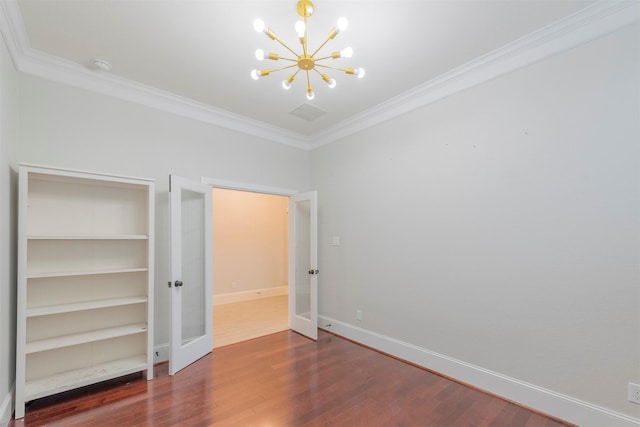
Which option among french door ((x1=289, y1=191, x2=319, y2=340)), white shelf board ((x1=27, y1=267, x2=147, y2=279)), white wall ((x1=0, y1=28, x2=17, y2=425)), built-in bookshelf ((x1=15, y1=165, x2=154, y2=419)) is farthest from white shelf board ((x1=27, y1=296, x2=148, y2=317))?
french door ((x1=289, y1=191, x2=319, y2=340))

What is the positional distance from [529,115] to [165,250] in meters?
3.94

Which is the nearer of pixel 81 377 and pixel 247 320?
pixel 81 377

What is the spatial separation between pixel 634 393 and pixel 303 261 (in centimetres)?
353

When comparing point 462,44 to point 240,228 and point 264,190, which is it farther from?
point 240,228

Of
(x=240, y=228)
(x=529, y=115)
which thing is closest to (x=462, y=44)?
(x=529, y=115)

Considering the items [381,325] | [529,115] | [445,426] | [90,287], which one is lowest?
[445,426]

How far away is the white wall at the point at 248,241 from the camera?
20.1 ft

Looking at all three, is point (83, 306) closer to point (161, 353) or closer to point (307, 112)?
point (161, 353)

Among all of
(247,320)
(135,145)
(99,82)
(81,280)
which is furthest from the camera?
(247,320)

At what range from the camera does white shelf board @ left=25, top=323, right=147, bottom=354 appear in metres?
2.42

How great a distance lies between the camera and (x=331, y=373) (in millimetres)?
3018

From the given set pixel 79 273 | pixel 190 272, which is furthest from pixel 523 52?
pixel 79 273

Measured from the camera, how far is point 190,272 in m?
3.46

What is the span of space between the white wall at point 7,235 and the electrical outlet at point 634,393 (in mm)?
4466
